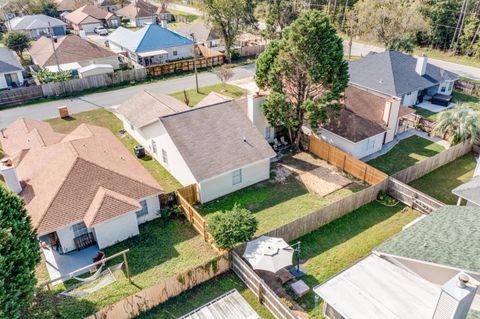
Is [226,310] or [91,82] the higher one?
[91,82]

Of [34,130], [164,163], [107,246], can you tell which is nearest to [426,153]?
[164,163]

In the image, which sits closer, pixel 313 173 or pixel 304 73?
Result: pixel 304 73

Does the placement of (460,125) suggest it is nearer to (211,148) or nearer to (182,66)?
(211,148)

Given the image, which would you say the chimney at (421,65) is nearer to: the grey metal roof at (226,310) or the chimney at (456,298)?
the chimney at (456,298)

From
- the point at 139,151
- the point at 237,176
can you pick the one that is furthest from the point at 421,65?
the point at 139,151

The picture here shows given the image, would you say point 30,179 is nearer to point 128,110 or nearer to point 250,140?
point 128,110

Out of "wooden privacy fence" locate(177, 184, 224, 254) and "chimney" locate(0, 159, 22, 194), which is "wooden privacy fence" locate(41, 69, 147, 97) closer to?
"chimney" locate(0, 159, 22, 194)
